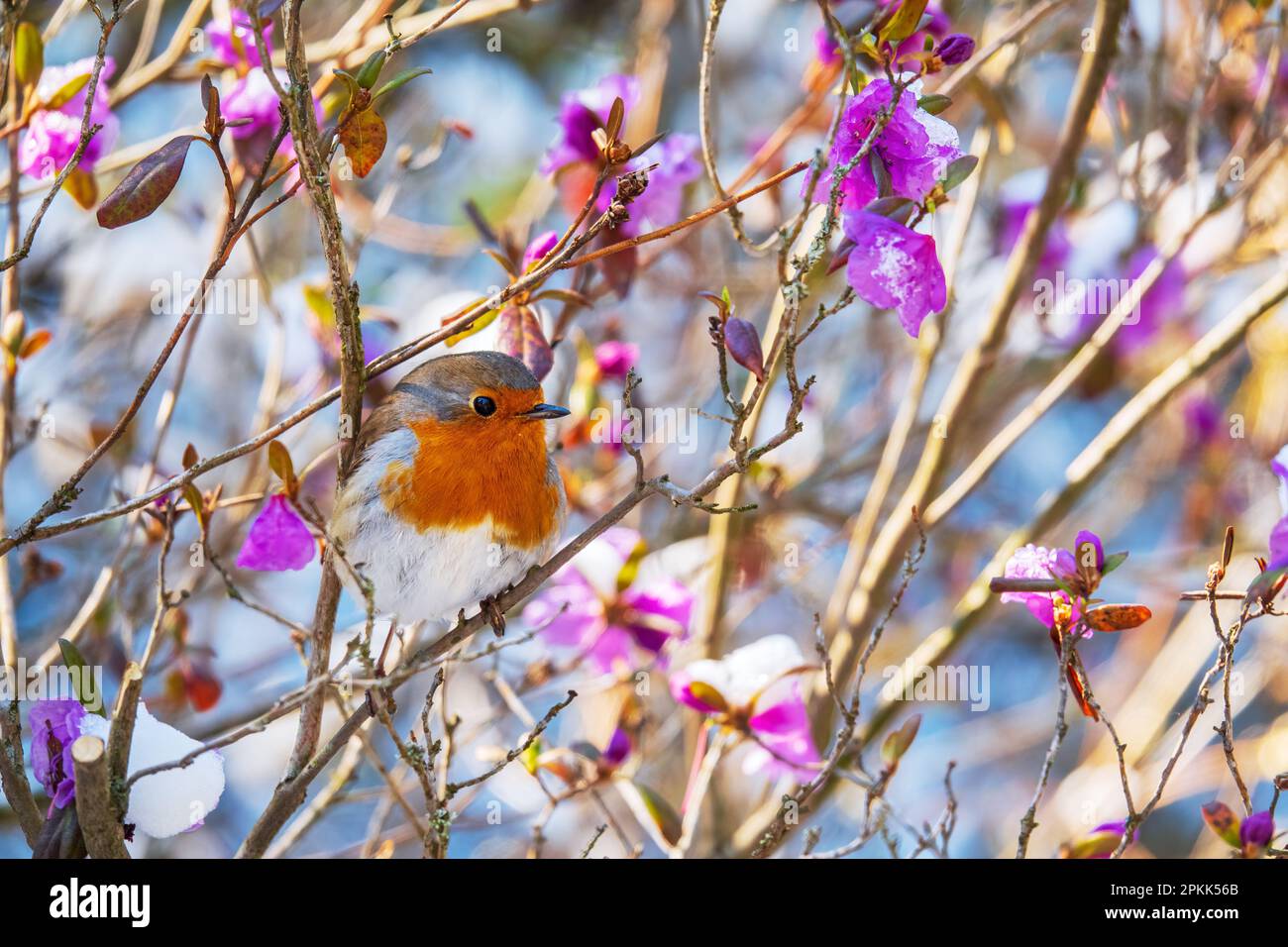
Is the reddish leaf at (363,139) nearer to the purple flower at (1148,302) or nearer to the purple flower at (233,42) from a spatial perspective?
the purple flower at (233,42)

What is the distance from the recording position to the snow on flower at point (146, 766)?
5.42ft

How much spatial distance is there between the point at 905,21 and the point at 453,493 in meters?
1.09

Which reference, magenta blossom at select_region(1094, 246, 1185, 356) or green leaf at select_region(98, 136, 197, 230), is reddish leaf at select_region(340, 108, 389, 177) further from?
magenta blossom at select_region(1094, 246, 1185, 356)

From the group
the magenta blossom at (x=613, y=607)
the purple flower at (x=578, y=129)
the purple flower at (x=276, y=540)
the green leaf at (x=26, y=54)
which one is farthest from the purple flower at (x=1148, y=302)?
the green leaf at (x=26, y=54)

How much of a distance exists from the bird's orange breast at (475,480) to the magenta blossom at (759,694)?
16.0 inches

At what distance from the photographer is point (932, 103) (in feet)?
6.05

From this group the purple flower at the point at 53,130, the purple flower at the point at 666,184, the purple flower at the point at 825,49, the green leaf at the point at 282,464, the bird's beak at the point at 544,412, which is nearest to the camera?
the green leaf at the point at 282,464

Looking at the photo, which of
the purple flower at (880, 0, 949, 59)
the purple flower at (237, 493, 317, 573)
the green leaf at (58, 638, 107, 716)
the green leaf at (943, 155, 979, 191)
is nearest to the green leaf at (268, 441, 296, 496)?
the purple flower at (237, 493, 317, 573)


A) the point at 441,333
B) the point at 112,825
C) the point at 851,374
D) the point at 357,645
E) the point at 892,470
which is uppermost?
the point at 851,374

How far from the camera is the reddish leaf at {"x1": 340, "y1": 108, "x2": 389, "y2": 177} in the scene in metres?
1.72
